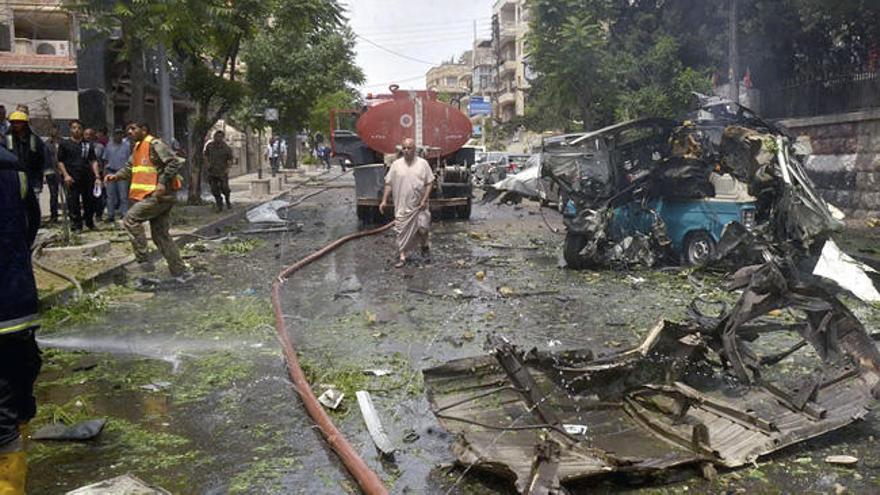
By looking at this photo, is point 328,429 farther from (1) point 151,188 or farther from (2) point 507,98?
(2) point 507,98

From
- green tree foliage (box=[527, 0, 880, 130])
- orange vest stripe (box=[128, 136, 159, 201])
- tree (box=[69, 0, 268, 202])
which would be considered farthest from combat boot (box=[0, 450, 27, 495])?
green tree foliage (box=[527, 0, 880, 130])

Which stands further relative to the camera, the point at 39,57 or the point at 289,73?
the point at 289,73

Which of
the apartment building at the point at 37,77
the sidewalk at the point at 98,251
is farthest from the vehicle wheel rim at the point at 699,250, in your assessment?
the apartment building at the point at 37,77

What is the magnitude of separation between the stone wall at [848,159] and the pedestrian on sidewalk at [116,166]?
14358 mm

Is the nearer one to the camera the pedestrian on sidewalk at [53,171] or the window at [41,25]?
the pedestrian on sidewalk at [53,171]

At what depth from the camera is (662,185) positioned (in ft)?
32.3

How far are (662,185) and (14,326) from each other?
860cm

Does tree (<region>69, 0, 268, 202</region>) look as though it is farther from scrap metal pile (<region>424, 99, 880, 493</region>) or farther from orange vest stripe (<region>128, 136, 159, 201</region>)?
scrap metal pile (<region>424, 99, 880, 493</region>)

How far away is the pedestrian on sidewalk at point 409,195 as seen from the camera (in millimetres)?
10117

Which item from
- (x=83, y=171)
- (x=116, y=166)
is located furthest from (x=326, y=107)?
(x=83, y=171)

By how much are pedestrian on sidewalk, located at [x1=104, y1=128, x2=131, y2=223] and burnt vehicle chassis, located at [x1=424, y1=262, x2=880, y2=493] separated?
405 inches

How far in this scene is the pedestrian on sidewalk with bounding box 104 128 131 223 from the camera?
42.8ft

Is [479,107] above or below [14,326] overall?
above

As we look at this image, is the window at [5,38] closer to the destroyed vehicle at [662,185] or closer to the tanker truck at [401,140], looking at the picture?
the tanker truck at [401,140]
